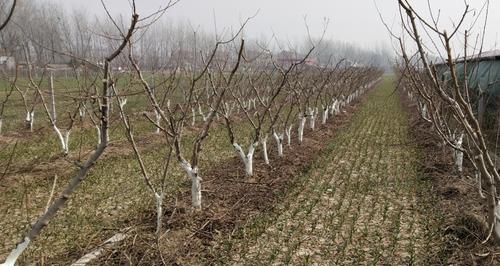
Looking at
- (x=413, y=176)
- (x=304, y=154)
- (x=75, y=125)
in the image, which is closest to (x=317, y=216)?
(x=413, y=176)

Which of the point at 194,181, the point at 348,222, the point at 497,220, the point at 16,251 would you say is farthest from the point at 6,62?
the point at 497,220

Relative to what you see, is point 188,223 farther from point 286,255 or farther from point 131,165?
point 131,165

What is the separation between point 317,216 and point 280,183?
61.0 inches

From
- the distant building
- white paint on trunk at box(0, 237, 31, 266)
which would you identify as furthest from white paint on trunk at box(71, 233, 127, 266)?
the distant building

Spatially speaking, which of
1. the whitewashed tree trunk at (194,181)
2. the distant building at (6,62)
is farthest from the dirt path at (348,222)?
the distant building at (6,62)

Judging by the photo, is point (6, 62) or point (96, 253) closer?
point (96, 253)

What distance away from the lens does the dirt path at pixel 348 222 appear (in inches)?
178

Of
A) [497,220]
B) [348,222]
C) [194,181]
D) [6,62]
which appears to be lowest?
[348,222]

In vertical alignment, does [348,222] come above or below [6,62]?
below

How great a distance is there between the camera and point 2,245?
4.68 m

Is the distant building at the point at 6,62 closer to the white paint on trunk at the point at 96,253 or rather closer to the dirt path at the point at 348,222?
the white paint on trunk at the point at 96,253

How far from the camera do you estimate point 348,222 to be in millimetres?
5441

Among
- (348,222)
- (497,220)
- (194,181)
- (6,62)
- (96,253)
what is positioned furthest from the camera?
(6,62)

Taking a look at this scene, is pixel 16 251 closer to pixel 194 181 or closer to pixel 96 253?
pixel 96 253
